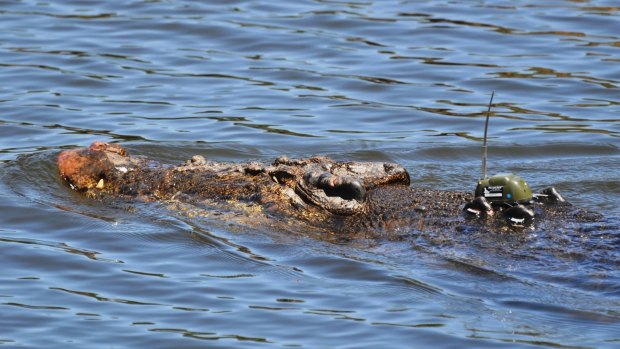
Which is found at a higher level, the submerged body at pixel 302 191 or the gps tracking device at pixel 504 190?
the gps tracking device at pixel 504 190

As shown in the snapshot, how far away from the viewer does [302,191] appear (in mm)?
8383

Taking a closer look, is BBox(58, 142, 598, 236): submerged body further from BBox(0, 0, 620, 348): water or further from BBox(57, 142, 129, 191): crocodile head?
BBox(0, 0, 620, 348): water

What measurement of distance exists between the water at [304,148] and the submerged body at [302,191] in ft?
0.48

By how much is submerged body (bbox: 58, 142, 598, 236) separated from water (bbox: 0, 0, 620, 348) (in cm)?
15

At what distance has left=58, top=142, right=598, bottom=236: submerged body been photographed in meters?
8.04

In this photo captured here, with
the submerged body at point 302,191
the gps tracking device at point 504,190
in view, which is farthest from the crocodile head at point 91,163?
the gps tracking device at point 504,190

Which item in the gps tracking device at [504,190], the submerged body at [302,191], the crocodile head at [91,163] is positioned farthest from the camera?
the crocodile head at [91,163]

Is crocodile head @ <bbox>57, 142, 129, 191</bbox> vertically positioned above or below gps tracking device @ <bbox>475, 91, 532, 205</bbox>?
below

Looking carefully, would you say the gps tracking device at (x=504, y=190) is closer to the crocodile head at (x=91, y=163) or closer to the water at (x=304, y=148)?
the water at (x=304, y=148)

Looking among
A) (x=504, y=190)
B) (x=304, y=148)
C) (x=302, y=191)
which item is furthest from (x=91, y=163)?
(x=504, y=190)

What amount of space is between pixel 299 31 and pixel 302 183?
7460mm

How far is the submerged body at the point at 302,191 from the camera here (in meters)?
8.04

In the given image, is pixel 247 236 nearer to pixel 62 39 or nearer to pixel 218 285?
pixel 218 285

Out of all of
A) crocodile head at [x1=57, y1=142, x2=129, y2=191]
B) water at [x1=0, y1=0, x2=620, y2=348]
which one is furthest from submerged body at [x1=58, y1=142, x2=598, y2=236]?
water at [x1=0, y1=0, x2=620, y2=348]
